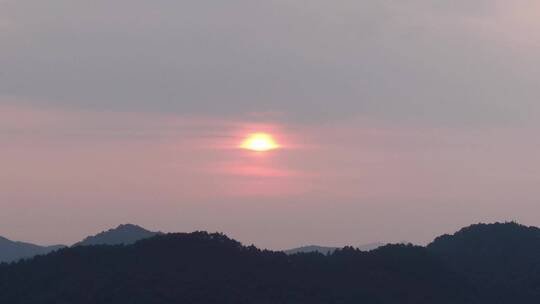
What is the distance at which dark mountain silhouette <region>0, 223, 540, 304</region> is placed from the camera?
331 ft

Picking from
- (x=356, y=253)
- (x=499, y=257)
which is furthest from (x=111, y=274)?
(x=499, y=257)

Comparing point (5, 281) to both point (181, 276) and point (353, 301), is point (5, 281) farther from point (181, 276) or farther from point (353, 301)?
point (353, 301)

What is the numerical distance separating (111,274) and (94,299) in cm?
563

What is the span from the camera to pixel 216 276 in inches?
4126

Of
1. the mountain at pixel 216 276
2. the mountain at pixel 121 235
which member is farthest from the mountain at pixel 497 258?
the mountain at pixel 121 235

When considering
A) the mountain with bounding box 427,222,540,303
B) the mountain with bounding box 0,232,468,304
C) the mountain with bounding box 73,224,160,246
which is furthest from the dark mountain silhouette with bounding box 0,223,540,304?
the mountain with bounding box 73,224,160,246

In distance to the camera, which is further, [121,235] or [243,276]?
[121,235]

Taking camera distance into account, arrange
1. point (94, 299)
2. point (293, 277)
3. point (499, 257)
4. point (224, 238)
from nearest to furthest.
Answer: point (94, 299), point (293, 277), point (224, 238), point (499, 257)

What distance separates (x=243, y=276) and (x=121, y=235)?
8790cm

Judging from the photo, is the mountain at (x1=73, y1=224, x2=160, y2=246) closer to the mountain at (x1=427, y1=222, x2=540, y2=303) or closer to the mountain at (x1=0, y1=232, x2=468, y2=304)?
the mountain at (x1=427, y1=222, x2=540, y2=303)

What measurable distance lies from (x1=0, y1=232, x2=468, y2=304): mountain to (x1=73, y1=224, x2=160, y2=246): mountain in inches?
2801

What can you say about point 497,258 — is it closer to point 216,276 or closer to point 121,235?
point 216,276

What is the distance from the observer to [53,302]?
324ft

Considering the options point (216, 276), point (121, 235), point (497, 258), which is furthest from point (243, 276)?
point (121, 235)
